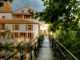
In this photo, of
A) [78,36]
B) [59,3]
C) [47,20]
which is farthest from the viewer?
[47,20]

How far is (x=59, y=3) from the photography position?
17828 millimetres

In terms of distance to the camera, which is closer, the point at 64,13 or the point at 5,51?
the point at 64,13

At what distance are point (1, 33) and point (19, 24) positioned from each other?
557 cm

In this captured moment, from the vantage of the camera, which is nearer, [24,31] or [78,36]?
[78,36]

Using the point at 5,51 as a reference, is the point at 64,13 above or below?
above

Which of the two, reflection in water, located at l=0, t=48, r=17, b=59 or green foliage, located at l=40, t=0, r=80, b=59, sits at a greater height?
green foliage, located at l=40, t=0, r=80, b=59

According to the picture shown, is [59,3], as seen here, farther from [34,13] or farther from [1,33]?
[1,33]

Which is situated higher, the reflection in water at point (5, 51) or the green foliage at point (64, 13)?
the green foliage at point (64, 13)

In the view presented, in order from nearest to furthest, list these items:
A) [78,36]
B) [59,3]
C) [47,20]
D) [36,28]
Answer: [78,36] < [59,3] < [47,20] < [36,28]

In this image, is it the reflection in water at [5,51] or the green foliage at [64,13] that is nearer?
the green foliage at [64,13]

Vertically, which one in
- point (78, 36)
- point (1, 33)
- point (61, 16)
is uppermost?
point (61, 16)

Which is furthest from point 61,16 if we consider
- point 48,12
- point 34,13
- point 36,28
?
point 36,28

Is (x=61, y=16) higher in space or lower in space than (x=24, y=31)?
higher

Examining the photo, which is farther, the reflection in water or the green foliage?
the reflection in water
